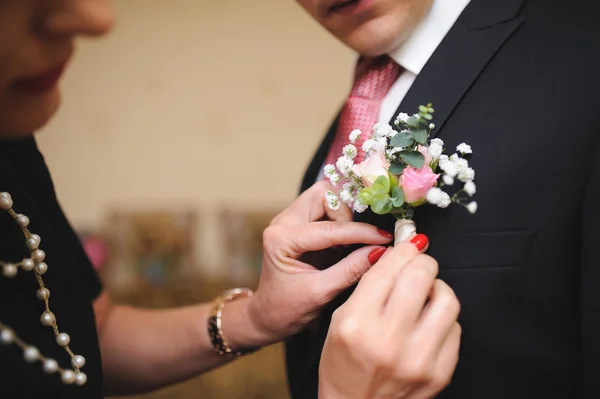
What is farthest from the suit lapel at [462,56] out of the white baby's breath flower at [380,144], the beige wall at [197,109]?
the beige wall at [197,109]

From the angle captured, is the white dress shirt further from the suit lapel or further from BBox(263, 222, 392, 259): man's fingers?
BBox(263, 222, 392, 259): man's fingers

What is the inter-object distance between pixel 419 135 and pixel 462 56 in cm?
19

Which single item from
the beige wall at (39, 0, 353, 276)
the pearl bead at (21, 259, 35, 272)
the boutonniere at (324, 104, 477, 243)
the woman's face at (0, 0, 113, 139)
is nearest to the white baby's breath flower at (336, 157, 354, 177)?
the boutonniere at (324, 104, 477, 243)

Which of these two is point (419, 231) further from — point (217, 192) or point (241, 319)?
point (217, 192)

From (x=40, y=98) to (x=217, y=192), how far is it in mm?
2472

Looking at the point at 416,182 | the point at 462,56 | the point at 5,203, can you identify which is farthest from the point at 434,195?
the point at 5,203

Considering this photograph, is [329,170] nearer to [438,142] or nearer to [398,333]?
[438,142]

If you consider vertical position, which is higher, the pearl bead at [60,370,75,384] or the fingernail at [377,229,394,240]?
the fingernail at [377,229,394,240]

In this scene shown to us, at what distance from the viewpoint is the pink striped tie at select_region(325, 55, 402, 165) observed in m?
1.04

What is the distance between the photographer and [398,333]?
739 mm

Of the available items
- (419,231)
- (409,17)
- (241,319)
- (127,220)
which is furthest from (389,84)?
(127,220)

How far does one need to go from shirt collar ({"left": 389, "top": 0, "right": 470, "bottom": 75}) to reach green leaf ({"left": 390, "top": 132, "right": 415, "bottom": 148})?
0.22m

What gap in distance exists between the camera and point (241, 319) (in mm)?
1163

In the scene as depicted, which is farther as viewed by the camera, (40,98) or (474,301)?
(474,301)
